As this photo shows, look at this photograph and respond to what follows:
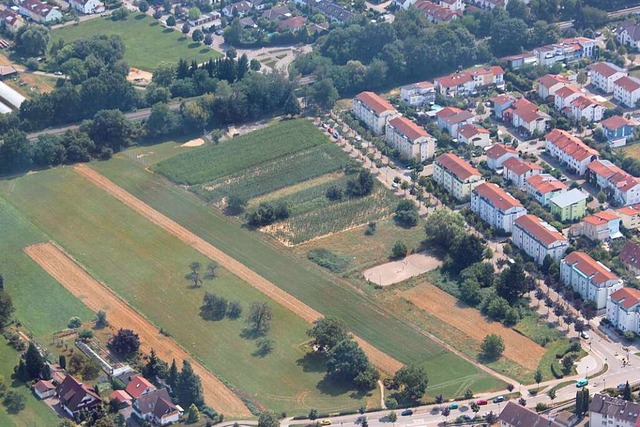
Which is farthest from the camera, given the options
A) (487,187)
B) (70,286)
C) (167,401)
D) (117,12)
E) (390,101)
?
(117,12)

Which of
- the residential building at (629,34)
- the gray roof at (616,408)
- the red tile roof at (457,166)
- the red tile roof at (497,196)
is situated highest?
the residential building at (629,34)

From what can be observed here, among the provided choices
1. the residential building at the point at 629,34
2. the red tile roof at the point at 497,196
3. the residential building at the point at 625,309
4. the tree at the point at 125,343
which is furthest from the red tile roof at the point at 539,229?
the residential building at the point at 629,34

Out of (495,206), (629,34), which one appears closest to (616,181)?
(495,206)

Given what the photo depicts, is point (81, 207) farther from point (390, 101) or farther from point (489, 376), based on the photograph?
point (489, 376)

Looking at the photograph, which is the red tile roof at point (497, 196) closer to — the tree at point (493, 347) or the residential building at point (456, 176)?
the residential building at point (456, 176)

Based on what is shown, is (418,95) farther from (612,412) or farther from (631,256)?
(612,412)

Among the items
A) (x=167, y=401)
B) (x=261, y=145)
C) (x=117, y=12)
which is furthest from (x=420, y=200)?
(x=117, y=12)
